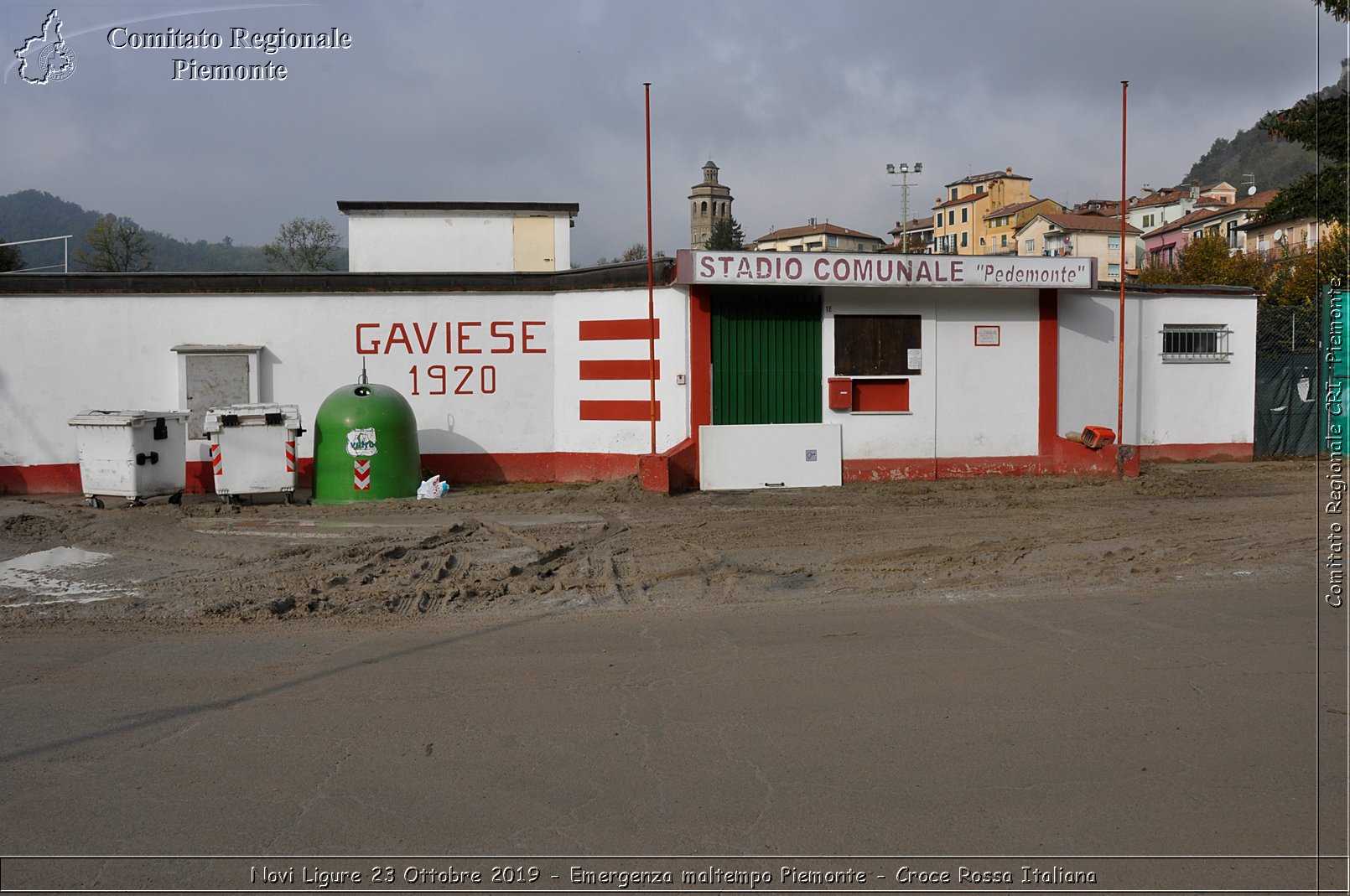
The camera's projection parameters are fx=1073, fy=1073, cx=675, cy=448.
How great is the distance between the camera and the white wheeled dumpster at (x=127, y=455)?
15.1 metres

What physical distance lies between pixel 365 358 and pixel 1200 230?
69538mm

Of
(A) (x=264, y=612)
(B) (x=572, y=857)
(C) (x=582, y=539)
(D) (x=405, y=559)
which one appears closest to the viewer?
(B) (x=572, y=857)

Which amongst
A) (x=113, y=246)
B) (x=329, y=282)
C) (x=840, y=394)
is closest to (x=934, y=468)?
(x=840, y=394)

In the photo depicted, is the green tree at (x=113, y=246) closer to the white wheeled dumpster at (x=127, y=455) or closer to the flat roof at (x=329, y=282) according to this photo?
the flat roof at (x=329, y=282)

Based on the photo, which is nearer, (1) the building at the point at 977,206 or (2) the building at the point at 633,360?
(2) the building at the point at 633,360

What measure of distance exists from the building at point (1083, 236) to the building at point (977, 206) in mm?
10160

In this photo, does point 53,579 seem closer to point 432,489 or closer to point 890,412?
point 432,489

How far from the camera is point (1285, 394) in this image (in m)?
21.3

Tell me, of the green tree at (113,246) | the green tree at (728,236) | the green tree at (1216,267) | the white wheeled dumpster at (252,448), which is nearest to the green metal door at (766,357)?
the white wheeled dumpster at (252,448)

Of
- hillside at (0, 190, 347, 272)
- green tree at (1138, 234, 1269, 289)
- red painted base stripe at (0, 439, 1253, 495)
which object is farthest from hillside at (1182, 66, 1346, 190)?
red painted base stripe at (0, 439, 1253, 495)

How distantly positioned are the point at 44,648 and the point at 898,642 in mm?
6268

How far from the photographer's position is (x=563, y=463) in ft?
61.5

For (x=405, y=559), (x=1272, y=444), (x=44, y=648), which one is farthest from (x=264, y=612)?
(x=1272, y=444)

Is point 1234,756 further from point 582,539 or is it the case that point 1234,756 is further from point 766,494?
point 766,494
